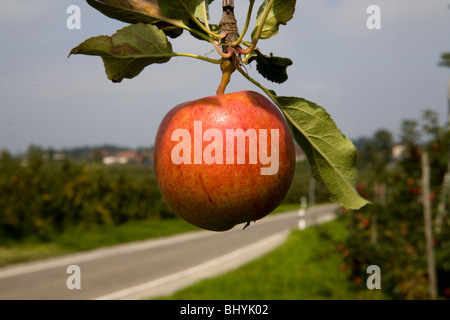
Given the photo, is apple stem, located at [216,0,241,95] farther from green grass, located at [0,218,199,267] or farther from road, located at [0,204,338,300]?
green grass, located at [0,218,199,267]

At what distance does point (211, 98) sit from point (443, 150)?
5216mm

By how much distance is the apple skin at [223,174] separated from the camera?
646mm

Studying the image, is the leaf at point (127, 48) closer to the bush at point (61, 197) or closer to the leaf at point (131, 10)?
the leaf at point (131, 10)

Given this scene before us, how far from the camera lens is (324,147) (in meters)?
0.62

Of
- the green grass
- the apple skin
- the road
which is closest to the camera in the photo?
the apple skin

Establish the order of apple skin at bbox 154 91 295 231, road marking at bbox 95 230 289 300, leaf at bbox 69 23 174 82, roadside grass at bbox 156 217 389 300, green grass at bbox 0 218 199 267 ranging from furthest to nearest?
green grass at bbox 0 218 199 267 → road marking at bbox 95 230 289 300 → roadside grass at bbox 156 217 389 300 → apple skin at bbox 154 91 295 231 → leaf at bbox 69 23 174 82

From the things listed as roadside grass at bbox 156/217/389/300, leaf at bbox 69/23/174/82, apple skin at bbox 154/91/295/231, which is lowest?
roadside grass at bbox 156/217/389/300

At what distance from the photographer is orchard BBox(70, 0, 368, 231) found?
56 cm

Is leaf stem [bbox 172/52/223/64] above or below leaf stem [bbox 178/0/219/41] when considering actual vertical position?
below

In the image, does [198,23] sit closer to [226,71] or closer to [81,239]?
[226,71]

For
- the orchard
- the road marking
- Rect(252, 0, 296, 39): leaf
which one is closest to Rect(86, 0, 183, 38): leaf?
the orchard

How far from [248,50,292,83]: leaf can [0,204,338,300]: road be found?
5090 mm

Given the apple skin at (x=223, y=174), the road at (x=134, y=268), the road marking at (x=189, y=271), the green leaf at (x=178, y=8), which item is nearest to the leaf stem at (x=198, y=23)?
the green leaf at (x=178, y=8)

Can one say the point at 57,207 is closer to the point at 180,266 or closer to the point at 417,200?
the point at 180,266
